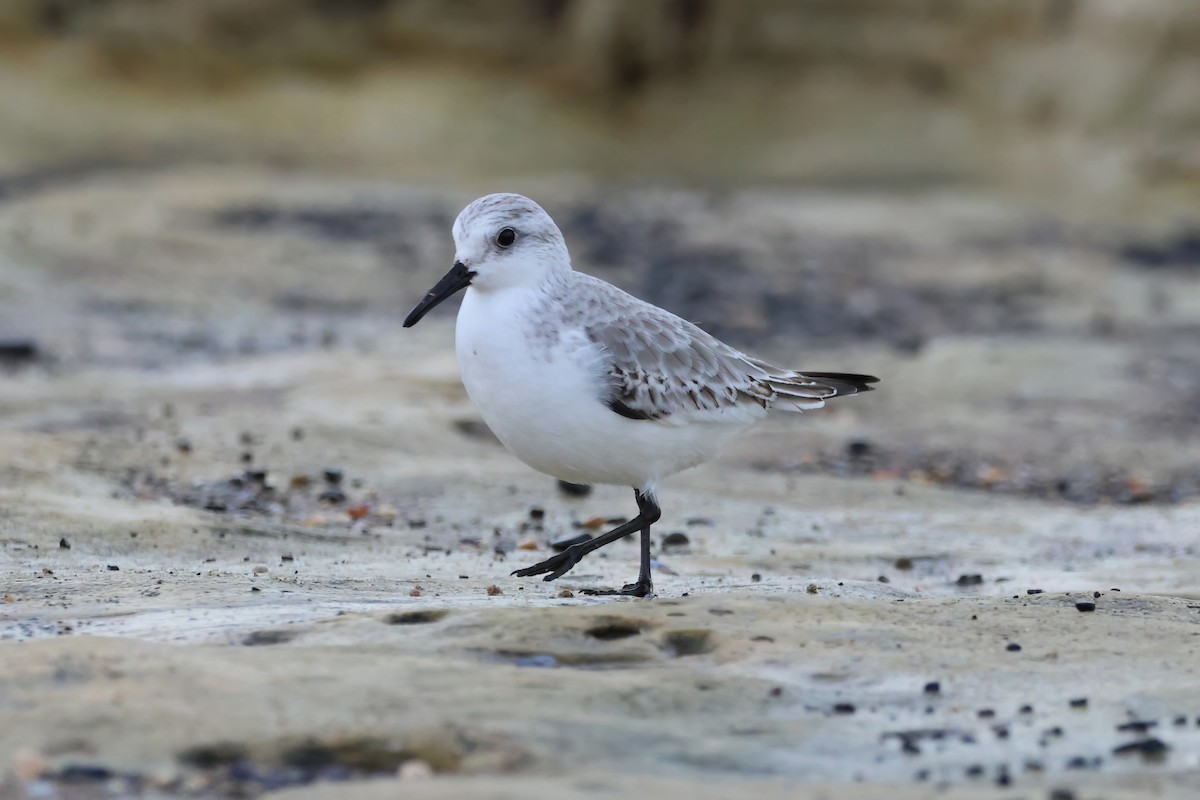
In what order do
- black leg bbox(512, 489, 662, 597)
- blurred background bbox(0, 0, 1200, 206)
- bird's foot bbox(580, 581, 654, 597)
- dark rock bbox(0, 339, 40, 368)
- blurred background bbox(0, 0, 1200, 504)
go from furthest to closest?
blurred background bbox(0, 0, 1200, 206) → blurred background bbox(0, 0, 1200, 504) → dark rock bbox(0, 339, 40, 368) → black leg bbox(512, 489, 662, 597) → bird's foot bbox(580, 581, 654, 597)

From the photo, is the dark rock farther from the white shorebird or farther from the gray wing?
the gray wing

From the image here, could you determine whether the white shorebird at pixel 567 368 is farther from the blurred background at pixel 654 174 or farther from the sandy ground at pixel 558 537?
the blurred background at pixel 654 174

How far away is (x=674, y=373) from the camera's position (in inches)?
227

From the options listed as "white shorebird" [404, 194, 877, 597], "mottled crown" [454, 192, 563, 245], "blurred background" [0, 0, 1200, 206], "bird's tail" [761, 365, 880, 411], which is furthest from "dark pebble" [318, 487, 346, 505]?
"blurred background" [0, 0, 1200, 206]

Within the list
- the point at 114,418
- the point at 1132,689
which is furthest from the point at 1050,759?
the point at 114,418

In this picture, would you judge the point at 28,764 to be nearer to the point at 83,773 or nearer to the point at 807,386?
the point at 83,773

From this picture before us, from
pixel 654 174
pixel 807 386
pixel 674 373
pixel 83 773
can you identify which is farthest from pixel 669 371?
pixel 654 174

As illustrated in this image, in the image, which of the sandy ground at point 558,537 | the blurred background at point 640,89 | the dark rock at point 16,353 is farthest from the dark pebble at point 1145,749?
the blurred background at point 640,89

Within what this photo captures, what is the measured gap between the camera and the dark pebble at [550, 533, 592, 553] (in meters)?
7.18

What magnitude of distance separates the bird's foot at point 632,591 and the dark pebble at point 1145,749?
77.0 inches

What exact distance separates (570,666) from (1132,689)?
1.55m

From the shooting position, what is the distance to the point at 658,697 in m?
4.21

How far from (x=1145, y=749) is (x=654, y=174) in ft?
62.3

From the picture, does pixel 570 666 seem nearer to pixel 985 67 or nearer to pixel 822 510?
pixel 822 510
